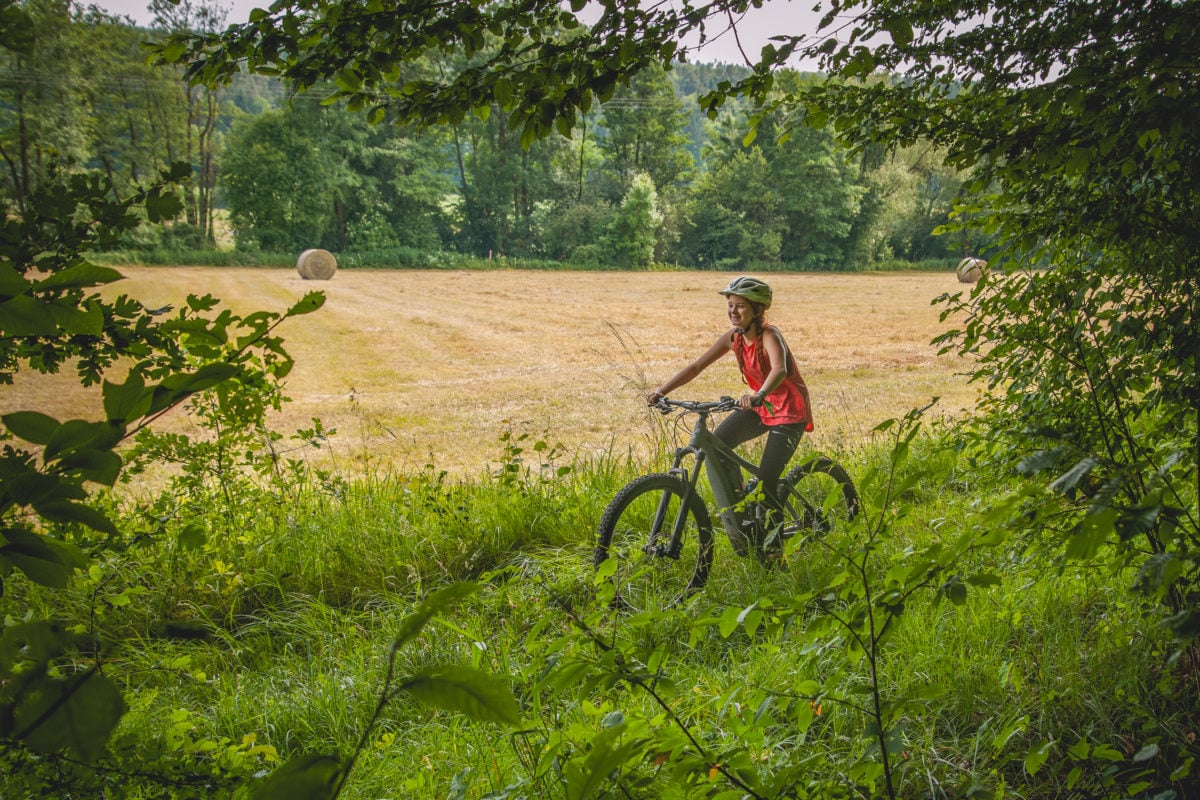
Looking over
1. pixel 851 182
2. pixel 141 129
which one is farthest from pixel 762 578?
pixel 851 182

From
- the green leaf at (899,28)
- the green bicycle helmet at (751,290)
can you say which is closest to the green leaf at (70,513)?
the green leaf at (899,28)

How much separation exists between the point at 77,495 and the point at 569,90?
4.59ft

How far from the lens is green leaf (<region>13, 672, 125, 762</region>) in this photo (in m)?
0.41

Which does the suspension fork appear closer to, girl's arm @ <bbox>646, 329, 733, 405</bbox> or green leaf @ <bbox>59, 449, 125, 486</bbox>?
girl's arm @ <bbox>646, 329, 733, 405</bbox>

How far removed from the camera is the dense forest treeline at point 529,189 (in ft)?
89.8

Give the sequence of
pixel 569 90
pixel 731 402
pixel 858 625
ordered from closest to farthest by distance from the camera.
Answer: pixel 858 625
pixel 569 90
pixel 731 402

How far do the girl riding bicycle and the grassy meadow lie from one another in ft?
1.76

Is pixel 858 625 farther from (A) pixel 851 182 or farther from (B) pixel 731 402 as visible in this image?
(A) pixel 851 182

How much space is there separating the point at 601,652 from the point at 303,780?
3.01 ft

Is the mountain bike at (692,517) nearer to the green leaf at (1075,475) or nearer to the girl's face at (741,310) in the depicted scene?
the girl's face at (741,310)

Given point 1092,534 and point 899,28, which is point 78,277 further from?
point 899,28

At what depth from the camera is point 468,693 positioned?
1.65ft

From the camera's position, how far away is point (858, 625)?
131cm

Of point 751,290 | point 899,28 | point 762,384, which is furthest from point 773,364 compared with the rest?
point 899,28
